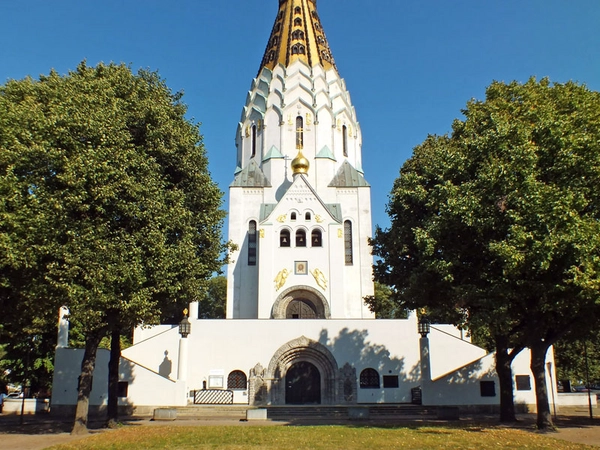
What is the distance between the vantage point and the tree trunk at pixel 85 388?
16.3m

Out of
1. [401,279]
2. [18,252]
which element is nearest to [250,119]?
[401,279]

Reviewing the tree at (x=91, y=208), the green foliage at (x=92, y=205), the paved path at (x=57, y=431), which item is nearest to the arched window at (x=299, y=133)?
the green foliage at (x=92, y=205)

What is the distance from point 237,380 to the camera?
2794cm

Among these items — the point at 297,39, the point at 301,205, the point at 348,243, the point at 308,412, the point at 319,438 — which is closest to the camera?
the point at 319,438

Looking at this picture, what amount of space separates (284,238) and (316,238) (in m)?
2.09

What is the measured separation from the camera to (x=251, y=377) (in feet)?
90.4

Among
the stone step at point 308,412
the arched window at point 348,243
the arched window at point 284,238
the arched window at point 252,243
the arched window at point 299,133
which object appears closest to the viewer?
the stone step at point 308,412

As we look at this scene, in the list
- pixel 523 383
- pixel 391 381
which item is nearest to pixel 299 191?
pixel 391 381

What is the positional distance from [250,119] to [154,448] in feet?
115

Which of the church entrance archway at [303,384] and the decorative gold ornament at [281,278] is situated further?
the decorative gold ornament at [281,278]

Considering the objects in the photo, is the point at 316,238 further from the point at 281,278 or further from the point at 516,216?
the point at 516,216

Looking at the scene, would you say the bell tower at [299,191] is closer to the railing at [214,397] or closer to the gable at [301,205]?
the gable at [301,205]

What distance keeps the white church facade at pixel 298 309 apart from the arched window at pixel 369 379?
69mm

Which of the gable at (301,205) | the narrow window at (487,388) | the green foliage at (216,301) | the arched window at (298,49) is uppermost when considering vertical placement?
the arched window at (298,49)
